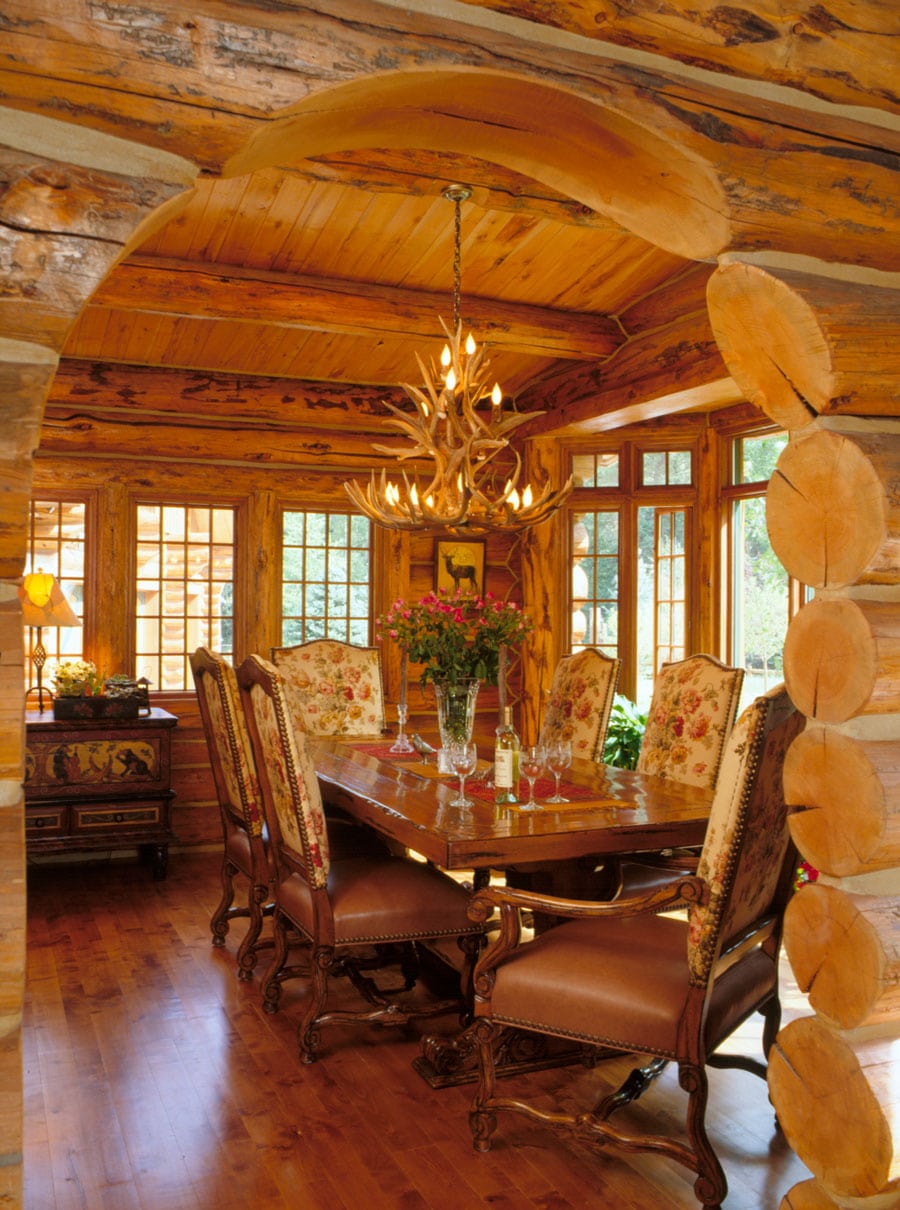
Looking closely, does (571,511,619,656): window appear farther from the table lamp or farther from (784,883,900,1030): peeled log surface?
(784,883,900,1030): peeled log surface

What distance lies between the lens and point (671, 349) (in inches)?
207

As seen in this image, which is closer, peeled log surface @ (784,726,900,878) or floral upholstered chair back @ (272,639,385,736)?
peeled log surface @ (784,726,900,878)

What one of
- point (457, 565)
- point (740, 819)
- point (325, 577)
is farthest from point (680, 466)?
point (740, 819)

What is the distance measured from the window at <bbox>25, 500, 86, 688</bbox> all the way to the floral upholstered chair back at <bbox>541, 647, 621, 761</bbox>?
9.77ft

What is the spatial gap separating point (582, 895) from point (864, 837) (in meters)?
1.65

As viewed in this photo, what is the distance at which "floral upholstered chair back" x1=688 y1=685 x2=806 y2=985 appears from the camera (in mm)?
2355

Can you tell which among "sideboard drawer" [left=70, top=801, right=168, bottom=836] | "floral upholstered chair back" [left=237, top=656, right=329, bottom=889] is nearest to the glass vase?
"floral upholstered chair back" [left=237, top=656, right=329, bottom=889]

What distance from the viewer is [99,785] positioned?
5.58m

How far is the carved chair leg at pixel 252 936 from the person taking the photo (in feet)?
13.2

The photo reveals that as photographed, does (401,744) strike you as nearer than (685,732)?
No

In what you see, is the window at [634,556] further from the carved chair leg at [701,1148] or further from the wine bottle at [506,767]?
the carved chair leg at [701,1148]

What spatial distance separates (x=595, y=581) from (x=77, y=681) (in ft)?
10.6

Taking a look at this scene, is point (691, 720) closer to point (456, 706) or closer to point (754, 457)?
point (456, 706)

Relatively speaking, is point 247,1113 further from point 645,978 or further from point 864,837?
point 864,837
